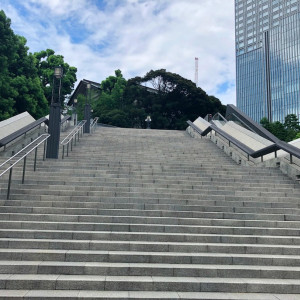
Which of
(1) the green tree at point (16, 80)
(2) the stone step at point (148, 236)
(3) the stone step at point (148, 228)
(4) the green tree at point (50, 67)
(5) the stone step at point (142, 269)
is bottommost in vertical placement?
(5) the stone step at point (142, 269)

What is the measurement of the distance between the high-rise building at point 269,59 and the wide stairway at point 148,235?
81.0 m

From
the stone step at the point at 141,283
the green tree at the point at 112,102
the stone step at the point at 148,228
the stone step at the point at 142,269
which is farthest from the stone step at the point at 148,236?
the green tree at the point at 112,102

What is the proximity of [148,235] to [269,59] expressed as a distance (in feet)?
315

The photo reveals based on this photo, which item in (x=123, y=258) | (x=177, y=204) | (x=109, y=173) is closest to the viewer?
(x=123, y=258)

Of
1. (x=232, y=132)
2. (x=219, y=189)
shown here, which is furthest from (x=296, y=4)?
(x=219, y=189)

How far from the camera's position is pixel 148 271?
3756 mm

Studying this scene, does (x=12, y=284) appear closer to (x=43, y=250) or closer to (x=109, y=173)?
(x=43, y=250)

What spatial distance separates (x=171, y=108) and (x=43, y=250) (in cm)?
3202

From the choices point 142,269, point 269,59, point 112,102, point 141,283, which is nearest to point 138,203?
point 142,269

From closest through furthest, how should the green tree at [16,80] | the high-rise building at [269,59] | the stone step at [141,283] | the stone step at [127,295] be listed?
1. the stone step at [127,295]
2. the stone step at [141,283]
3. the green tree at [16,80]
4. the high-rise building at [269,59]

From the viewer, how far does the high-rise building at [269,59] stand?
81062 millimetres

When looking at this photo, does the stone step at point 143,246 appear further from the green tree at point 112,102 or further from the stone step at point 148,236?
the green tree at point 112,102

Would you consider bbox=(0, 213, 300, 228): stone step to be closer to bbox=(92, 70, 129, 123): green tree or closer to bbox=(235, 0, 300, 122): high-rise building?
bbox=(92, 70, 129, 123): green tree

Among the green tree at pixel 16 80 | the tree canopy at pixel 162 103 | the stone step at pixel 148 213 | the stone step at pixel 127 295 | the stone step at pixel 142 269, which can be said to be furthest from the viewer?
the tree canopy at pixel 162 103
